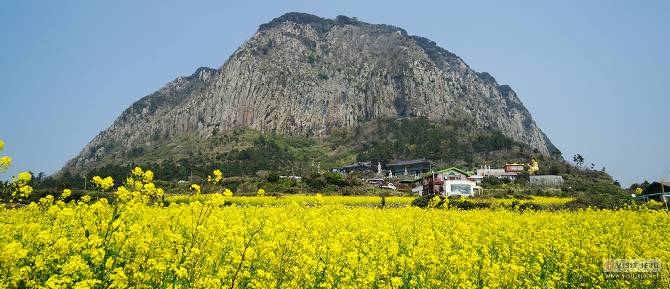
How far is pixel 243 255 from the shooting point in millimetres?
4324

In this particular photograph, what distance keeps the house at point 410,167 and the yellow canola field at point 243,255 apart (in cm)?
9386

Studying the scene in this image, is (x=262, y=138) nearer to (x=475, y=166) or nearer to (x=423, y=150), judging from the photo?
(x=423, y=150)

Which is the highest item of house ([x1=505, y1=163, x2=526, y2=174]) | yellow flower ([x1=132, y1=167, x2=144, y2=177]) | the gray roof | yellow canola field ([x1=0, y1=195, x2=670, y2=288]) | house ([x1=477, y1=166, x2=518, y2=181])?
the gray roof

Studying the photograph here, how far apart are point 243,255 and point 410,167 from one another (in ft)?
349

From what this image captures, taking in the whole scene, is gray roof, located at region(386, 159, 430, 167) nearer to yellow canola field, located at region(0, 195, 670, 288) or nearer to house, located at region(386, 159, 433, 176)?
house, located at region(386, 159, 433, 176)

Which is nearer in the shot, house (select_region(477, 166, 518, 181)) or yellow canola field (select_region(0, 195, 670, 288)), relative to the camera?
yellow canola field (select_region(0, 195, 670, 288))

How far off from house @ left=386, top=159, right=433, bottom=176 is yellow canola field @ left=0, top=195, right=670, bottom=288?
308ft

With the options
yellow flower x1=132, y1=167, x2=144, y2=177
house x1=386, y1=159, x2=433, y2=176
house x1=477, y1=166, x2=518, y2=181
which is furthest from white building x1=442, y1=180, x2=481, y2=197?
house x1=386, y1=159, x2=433, y2=176

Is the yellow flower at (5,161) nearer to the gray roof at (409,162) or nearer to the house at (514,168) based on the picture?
the house at (514,168)

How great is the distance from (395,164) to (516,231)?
3942 inches

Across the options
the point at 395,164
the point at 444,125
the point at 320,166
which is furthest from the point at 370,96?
the point at 395,164

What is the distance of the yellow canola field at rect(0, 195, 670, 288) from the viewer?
4.93 metres

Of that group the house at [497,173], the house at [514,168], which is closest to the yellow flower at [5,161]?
the house at [497,173]

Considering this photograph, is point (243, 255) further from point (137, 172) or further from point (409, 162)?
point (409, 162)
